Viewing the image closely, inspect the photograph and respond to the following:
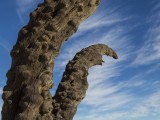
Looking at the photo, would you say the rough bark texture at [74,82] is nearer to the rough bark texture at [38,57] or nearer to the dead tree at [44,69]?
the dead tree at [44,69]

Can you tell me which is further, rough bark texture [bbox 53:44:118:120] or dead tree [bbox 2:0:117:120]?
rough bark texture [bbox 53:44:118:120]

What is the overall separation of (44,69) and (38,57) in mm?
308

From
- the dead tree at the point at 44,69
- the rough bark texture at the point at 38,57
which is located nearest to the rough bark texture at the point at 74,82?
the dead tree at the point at 44,69

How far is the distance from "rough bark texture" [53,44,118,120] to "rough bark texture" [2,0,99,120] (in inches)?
15.3

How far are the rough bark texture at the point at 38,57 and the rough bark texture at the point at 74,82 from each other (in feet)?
1.27

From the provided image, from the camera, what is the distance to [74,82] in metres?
8.71

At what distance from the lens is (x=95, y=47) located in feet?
32.1

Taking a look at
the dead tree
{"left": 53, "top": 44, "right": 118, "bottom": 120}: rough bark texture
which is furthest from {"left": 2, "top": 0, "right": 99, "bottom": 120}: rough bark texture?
{"left": 53, "top": 44, "right": 118, "bottom": 120}: rough bark texture

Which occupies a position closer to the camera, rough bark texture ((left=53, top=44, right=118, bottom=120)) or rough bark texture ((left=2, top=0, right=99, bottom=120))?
rough bark texture ((left=2, top=0, right=99, bottom=120))

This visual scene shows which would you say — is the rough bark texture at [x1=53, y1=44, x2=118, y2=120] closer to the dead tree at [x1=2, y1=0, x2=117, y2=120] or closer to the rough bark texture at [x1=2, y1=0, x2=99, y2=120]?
A: the dead tree at [x1=2, y1=0, x2=117, y2=120]

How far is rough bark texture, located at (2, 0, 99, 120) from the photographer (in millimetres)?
7523

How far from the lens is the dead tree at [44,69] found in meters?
7.57

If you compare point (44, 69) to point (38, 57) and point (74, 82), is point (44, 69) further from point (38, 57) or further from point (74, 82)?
point (74, 82)

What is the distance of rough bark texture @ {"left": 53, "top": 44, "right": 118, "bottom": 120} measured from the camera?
26.8 ft
